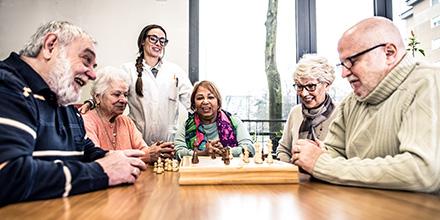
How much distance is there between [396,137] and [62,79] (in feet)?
3.98

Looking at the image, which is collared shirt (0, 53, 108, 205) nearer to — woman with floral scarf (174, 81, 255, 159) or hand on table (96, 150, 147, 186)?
hand on table (96, 150, 147, 186)

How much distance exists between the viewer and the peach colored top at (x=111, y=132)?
210 cm

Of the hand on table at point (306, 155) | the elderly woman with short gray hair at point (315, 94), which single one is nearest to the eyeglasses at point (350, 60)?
the hand on table at point (306, 155)

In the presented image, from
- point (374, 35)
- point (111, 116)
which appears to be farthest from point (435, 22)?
point (111, 116)

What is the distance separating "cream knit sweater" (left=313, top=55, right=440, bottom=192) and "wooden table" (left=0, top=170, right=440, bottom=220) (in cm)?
5

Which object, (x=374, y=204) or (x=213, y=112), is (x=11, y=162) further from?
(x=213, y=112)

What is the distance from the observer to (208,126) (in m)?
2.58

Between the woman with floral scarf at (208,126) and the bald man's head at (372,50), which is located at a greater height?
the bald man's head at (372,50)

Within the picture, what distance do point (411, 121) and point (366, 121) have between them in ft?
0.75

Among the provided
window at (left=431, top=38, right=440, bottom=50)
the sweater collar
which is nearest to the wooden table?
the sweater collar

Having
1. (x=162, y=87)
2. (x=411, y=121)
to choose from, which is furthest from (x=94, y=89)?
Answer: (x=411, y=121)

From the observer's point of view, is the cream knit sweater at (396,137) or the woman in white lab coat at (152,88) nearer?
the cream knit sweater at (396,137)

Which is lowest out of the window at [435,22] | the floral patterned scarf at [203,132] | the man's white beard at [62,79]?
the floral patterned scarf at [203,132]

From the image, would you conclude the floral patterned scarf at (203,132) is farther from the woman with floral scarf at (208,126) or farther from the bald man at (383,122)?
the bald man at (383,122)
